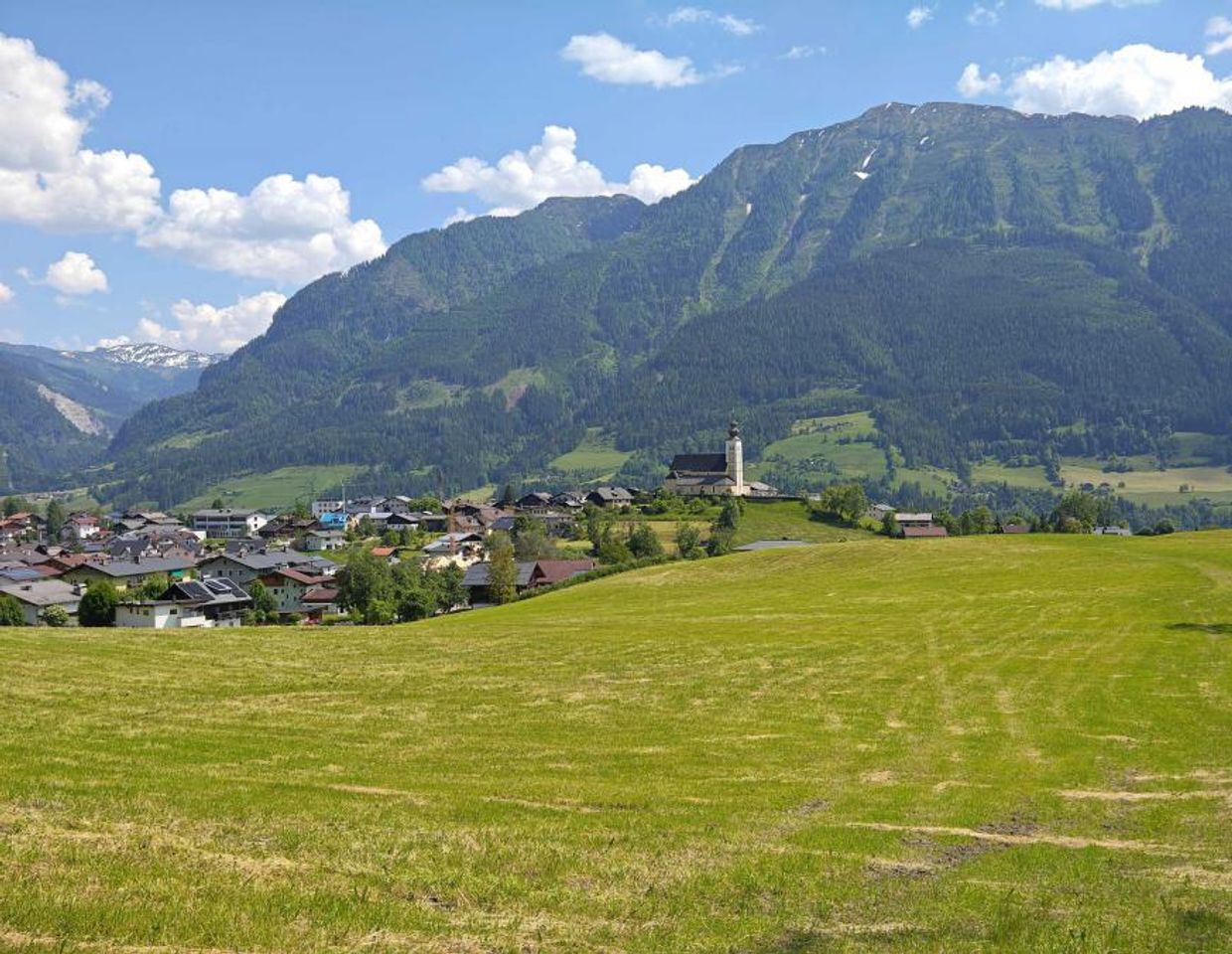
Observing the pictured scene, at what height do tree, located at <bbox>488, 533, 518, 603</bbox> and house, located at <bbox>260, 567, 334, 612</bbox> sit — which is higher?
tree, located at <bbox>488, 533, 518, 603</bbox>

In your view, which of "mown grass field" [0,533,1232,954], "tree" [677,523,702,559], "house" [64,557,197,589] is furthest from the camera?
"house" [64,557,197,589]

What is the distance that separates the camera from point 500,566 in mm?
105250

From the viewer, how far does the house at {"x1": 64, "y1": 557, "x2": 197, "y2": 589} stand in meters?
134

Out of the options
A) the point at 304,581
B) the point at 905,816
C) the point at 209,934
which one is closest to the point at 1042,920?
the point at 905,816

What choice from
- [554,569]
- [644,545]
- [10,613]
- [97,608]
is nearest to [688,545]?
[644,545]

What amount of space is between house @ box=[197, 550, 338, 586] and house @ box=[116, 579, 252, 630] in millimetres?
20783

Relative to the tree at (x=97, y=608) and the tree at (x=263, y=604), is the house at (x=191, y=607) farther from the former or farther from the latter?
the tree at (x=97, y=608)

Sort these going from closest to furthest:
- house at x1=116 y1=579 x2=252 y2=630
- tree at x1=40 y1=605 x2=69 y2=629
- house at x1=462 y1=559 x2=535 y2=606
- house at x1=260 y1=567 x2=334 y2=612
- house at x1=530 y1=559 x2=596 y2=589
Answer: tree at x1=40 y1=605 x2=69 y2=629 < house at x1=116 y1=579 x2=252 y2=630 < house at x1=462 y1=559 x2=535 y2=606 < house at x1=530 y1=559 x2=596 y2=589 < house at x1=260 y1=567 x2=334 y2=612

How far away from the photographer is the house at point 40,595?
4245 inches

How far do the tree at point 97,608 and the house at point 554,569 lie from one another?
135 feet

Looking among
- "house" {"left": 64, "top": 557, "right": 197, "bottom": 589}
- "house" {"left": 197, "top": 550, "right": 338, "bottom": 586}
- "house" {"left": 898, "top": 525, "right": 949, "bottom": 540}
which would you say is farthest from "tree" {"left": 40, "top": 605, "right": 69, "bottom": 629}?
"house" {"left": 898, "top": 525, "right": 949, "bottom": 540}

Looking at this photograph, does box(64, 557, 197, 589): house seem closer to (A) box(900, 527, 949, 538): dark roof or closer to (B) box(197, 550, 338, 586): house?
(B) box(197, 550, 338, 586): house

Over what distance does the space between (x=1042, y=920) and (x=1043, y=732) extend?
15549 mm

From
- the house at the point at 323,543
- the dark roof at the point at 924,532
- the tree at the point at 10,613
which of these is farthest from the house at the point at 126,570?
the dark roof at the point at 924,532
